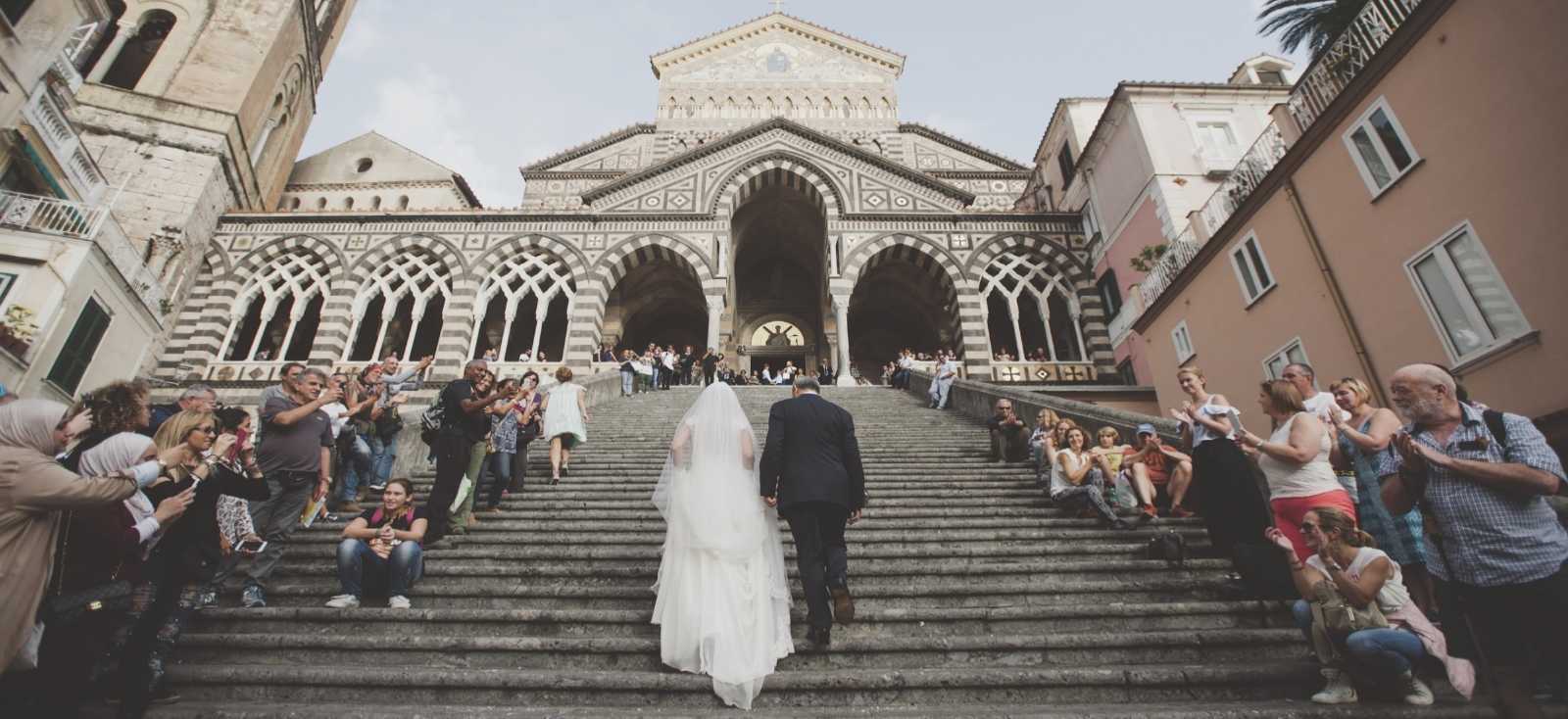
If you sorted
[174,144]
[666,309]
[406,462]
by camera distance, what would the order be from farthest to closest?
1. [666,309]
2. [174,144]
3. [406,462]

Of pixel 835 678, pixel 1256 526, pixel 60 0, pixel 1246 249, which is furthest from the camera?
pixel 60 0

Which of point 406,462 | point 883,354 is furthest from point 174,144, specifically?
point 883,354

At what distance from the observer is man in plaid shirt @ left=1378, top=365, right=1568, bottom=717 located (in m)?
2.55

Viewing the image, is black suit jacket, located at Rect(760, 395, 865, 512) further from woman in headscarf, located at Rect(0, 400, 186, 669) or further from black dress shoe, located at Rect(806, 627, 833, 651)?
woman in headscarf, located at Rect(0, 400, 186, 669)

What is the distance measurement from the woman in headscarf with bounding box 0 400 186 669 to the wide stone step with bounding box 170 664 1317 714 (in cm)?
95

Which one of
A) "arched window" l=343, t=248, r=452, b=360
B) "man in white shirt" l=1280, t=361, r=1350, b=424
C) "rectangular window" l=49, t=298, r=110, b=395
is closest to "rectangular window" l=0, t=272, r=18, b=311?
"rectangular window" l=49, t=298, r=110, b=395

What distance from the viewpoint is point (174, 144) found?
54.3 ft

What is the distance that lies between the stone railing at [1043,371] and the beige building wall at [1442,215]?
6597mm

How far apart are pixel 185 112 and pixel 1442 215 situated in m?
26.6

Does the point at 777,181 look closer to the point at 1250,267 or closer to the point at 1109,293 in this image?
the point at 1109,293

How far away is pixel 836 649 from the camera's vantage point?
3.44 metres

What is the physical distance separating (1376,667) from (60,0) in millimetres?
19925

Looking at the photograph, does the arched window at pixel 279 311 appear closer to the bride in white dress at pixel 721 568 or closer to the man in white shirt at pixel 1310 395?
the bride in white dress at pixel 721 568

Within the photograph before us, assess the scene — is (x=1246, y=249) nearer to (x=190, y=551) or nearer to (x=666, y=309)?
(x=190, y=551)
